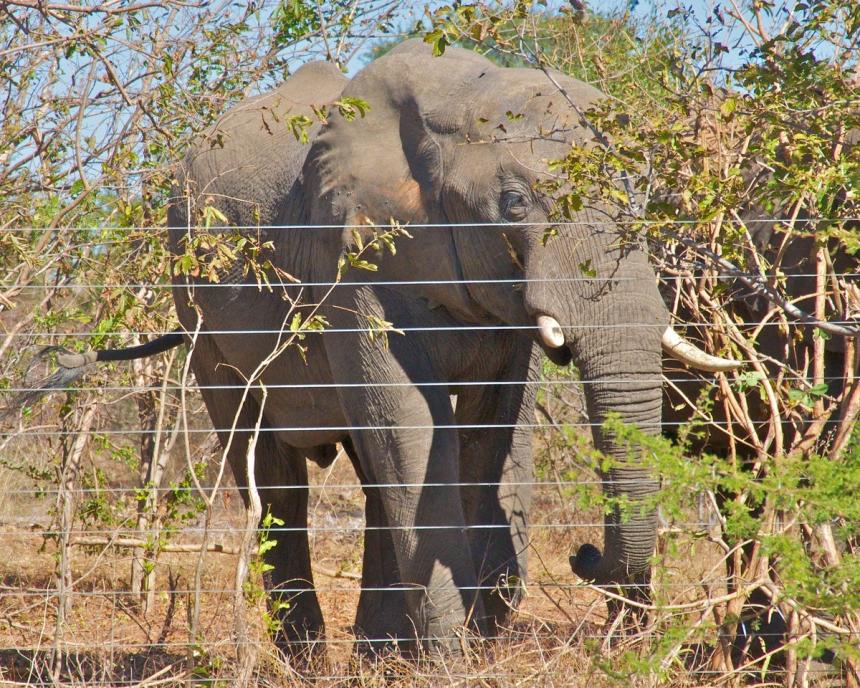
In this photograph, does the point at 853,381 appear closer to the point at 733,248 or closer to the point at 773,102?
the point at 733,248

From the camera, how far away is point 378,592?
5.18 meters

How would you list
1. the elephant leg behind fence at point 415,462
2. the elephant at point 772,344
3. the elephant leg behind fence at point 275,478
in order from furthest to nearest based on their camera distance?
1. the elephant leg behind fence at point 275,478
2. the elephant at point 772,344
3. the elephant leg behind fence at point 415,462

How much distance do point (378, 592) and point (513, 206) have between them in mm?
1875

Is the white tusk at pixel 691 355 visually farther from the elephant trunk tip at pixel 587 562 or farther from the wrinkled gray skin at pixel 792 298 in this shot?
the elephant trunk tip at pixel 587 562

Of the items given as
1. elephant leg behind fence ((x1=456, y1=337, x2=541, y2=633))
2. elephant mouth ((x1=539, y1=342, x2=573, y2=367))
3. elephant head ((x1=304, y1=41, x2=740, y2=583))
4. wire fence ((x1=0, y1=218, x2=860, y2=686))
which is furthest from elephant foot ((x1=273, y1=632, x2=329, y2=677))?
elephant mouth ((x1=539, y1=342, x2=573, y2=367))

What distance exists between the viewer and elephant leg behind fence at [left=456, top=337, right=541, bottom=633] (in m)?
4.86

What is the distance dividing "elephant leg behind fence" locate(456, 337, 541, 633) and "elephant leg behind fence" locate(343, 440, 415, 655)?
1.11ft

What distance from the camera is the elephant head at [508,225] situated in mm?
3881

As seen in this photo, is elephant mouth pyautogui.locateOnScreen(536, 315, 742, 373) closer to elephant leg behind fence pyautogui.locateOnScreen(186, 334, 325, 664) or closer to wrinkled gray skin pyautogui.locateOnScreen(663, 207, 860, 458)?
wrinkled gray skin pyautogui.locateOnScreen(663, 207, 860, 458)

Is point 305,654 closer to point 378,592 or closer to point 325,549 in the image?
point 378,592

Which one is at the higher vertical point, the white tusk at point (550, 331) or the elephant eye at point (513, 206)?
the elephant eye at point (513, 206)

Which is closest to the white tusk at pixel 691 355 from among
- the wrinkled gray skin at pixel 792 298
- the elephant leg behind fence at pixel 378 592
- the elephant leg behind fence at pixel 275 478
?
the wrinkled gray skin at pixel 792 298

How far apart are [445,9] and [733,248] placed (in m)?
1.15

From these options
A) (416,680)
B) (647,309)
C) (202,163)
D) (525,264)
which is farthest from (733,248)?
(202,163)
